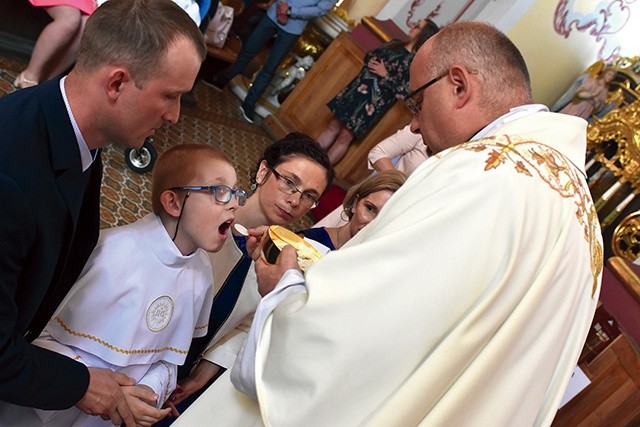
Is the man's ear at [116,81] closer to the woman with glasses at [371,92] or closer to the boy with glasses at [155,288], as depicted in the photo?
the boy with glasses at [155,288]

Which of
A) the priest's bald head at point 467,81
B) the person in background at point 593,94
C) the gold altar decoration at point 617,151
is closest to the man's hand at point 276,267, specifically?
the priest's bald head at point 467,81

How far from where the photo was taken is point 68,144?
1.29m

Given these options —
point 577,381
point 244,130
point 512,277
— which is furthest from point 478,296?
point 244,130

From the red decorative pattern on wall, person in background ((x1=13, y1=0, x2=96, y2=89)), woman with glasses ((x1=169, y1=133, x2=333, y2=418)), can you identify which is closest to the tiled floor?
woman with glasses ((x1=169, y1=133, x2=333, y2=418))

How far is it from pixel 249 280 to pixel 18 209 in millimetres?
1140

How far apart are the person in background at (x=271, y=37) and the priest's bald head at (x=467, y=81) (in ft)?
17.7

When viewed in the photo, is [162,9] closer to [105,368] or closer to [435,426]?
[105,368]

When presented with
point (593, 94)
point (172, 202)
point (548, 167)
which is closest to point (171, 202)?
point (172, 202)

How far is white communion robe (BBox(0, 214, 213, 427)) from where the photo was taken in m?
1.59

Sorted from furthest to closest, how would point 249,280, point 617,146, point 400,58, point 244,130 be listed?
1. point 244,130
2. point 400,58
3. point 617,146
4. point 249,280

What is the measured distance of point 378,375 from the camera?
1121 mm

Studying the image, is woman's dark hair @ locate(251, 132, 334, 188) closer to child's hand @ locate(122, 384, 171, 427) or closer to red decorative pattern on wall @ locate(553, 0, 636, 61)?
child's hand @ locate(122, 384, 171, 427)

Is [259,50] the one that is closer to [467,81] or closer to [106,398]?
[467,81]

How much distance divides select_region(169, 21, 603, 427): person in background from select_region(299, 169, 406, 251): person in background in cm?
120
